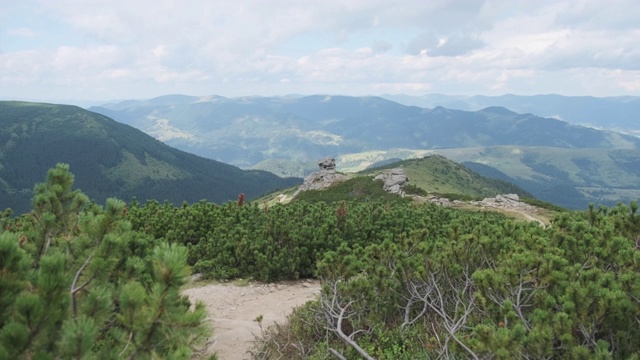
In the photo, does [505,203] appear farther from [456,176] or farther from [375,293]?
[456,176]

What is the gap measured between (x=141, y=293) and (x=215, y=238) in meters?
13.5

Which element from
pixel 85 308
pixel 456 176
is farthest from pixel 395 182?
pixel 456 176

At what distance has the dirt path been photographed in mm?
9234

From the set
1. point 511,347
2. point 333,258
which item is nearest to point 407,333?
point 333,258

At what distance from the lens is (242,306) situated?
1295 centimetres

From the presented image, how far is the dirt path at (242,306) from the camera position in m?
9.23

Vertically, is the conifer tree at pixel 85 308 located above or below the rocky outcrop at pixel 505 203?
above

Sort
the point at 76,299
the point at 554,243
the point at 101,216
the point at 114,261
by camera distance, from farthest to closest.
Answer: the point at 554,243
the point at 101,216
the point at 114,261
the point at 76,299

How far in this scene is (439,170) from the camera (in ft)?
502

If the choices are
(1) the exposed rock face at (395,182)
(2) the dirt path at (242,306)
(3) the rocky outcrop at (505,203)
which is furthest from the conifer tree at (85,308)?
(1) the exposed rock face at (395,182)

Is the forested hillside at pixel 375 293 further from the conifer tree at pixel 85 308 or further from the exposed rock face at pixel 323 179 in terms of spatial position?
the exposed rock face at pixel 323 179

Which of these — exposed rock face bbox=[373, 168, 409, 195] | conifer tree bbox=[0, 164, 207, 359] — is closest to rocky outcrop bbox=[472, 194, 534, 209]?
exposed rock face bbox=[373, 168, 409, 195]

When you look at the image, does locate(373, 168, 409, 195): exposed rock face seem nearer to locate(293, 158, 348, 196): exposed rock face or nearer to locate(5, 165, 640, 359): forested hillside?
locate(293, 158, 348, 196): exposed rock face

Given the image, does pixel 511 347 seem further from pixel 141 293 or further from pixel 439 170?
pixel 439 170
